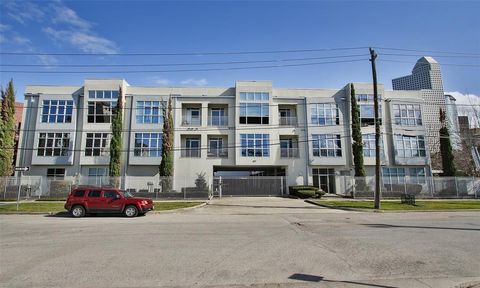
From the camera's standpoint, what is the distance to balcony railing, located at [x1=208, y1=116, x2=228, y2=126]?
125 feet

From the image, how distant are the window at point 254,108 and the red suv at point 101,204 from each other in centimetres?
2074

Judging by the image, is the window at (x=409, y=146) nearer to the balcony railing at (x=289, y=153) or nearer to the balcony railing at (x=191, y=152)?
the balcony railing at (x=289, y=153)

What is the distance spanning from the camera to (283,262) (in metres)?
7.34

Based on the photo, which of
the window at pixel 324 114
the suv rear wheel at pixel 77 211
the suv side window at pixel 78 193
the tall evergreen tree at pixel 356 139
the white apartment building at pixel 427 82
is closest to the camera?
the suv rear wheel at pixel 77 211

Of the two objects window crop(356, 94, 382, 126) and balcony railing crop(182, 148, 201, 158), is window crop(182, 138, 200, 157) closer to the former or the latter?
balcony railing crop(182, 148, 201, 158)

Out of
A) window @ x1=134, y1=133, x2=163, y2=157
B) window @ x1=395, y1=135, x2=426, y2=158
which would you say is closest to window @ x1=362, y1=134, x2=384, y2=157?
window @ x1=395, y1=135, x2=426, y2=158

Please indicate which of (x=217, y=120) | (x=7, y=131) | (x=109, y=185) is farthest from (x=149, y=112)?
(x=7, y=131)

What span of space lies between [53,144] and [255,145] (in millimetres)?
22116

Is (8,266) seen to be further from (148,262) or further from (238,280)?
(238,280)

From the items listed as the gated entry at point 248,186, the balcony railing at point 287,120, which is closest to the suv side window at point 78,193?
the gated entry at point 248,186

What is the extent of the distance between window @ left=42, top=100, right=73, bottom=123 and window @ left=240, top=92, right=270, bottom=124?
19272mm

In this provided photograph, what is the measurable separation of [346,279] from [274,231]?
6118 mm

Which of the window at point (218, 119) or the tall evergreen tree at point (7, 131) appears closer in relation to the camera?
the tall evergreen tree at point (7, 131)

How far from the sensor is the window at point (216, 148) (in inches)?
1480
